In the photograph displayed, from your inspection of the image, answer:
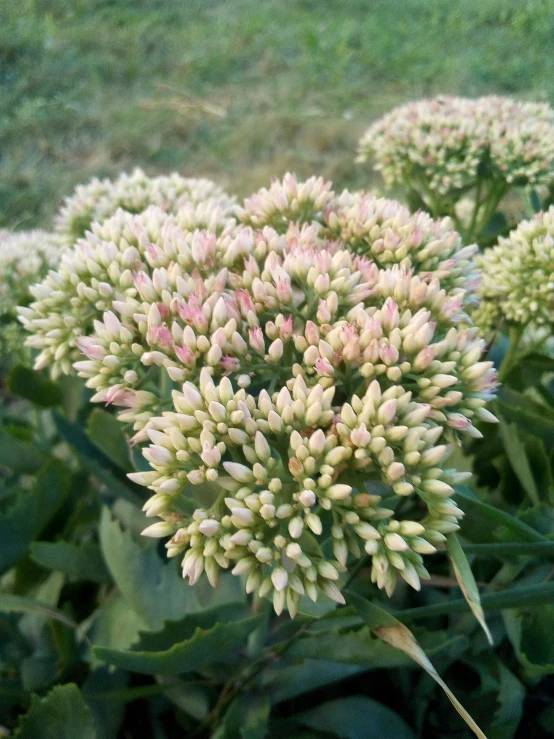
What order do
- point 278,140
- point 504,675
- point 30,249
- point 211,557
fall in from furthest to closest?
point 278,140 < point 30,249 < point 504,675 < point 211,557

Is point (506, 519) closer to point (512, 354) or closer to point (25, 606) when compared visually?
point (512, 354)

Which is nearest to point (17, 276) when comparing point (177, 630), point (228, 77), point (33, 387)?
point (33, 387)

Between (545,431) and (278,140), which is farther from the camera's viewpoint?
(278,140)

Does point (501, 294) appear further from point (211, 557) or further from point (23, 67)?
point (23, 67)

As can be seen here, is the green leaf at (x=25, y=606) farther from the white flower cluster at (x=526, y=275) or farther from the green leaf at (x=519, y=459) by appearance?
the white flower cluster at (x=526, y=275)

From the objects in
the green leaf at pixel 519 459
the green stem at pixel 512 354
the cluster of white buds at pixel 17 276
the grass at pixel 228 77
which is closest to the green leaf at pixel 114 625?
the cluster of white buds at pixel 17 276

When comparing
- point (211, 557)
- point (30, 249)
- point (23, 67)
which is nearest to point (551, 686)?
point (211, 557)

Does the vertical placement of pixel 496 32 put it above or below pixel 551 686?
above
